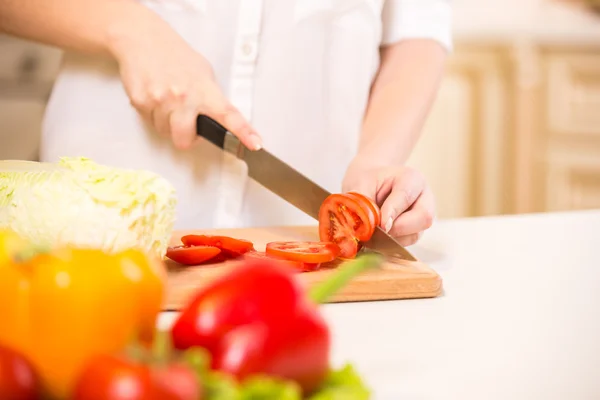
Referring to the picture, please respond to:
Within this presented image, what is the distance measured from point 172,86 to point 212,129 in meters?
0.11

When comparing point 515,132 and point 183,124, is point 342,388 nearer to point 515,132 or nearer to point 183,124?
point 183,124

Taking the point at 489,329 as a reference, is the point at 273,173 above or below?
above

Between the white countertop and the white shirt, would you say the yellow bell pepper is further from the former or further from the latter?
the white shirt

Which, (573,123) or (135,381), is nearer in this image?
(135,381)

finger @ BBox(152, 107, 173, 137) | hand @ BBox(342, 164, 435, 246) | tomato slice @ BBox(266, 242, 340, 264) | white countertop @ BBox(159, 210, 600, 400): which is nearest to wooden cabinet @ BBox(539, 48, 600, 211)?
white countertop @ BBox(159, 210, 600, 400)

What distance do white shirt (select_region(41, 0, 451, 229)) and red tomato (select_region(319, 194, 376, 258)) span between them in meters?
0.35

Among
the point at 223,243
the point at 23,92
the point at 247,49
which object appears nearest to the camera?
the point at 223,243

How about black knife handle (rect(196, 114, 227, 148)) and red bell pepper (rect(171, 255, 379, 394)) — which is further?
black knife handle (rect(196, 114, 227, 148))

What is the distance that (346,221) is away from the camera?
116 cm

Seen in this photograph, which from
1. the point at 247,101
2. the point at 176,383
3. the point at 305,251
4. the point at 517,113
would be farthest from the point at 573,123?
the point at 176,383

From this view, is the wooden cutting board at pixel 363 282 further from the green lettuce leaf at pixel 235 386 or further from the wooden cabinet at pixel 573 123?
the wooden cabinet at pixel 573 123

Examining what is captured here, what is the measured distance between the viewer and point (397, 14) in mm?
1694

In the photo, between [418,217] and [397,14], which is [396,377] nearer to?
[418,217]

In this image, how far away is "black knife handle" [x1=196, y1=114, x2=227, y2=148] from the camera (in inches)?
51.9
